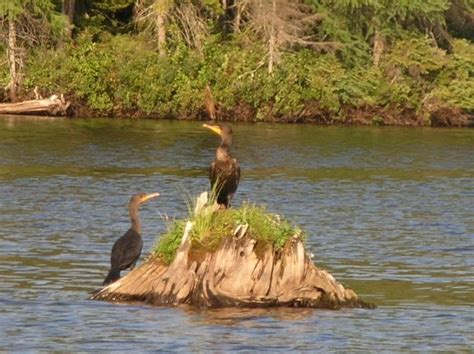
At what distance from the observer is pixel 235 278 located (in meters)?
17.2

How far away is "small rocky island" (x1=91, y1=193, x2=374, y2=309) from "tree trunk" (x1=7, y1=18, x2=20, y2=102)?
40.2m

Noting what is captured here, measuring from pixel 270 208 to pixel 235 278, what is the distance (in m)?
13.1

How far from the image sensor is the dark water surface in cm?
1645

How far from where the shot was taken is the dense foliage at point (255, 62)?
5819 cm

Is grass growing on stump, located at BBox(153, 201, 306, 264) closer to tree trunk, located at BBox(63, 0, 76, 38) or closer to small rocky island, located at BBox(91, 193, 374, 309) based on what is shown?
small rocky island, located at BBox(91, 193, 374, 309)

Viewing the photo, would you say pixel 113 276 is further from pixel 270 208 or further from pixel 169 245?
pixel 270 208

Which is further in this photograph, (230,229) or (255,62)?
(255,62)

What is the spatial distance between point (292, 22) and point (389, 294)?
4107cm

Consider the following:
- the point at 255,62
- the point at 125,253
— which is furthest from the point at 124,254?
the point at 255,62

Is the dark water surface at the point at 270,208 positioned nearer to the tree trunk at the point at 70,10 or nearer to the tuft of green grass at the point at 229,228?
the tuft of green grass at the point at 229,228

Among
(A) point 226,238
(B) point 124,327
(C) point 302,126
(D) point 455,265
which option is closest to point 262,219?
(A) point 226,238

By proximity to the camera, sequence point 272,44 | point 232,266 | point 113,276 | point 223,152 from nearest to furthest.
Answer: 1. point 232,266
2. point 113,276
3. point 223,152
4. point 272,44

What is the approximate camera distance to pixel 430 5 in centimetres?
6084

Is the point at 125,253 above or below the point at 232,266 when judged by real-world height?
below
